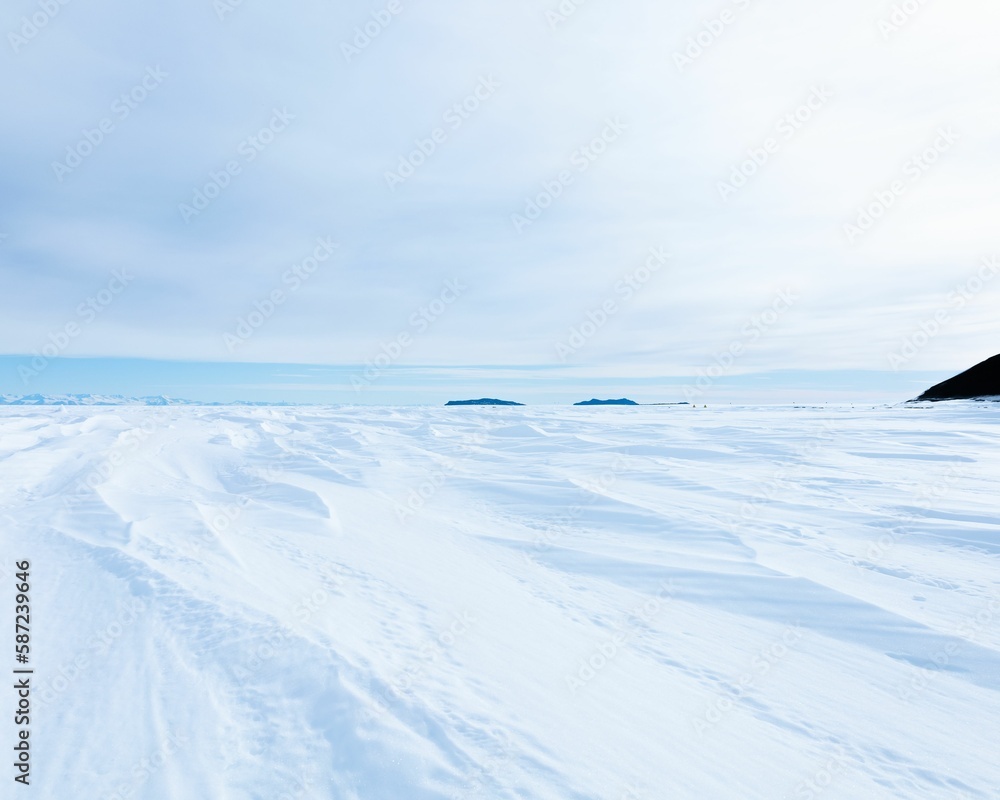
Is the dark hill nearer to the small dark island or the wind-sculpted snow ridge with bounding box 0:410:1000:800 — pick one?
the small dark island

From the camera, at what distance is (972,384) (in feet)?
140

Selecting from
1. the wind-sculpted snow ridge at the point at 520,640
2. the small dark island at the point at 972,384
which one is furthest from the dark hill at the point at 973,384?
the wind-sculpted snow ridge at the point at 520,640

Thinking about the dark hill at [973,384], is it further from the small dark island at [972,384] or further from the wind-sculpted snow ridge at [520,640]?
the wind-sculpted snow ridge at [520,640]

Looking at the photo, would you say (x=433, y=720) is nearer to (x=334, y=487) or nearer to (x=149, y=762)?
(x=149, y=762)

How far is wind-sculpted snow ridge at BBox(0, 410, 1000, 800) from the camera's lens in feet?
8.45

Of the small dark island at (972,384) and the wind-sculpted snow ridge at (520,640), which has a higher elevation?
the wind-sculpted snow ridge at (520,640)

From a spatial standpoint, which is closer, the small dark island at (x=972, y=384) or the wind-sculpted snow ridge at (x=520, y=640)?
the wind-sculpted snow ridge at (x=520, y=640)

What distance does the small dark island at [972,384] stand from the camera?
1576 inches

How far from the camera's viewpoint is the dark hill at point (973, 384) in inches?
1575

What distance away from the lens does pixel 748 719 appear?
10.0 ft

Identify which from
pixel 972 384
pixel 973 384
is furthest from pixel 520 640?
pixel 972 384

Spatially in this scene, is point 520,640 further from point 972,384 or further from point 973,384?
point 972,384

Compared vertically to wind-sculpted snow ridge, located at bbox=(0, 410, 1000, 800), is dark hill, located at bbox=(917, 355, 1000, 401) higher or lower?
lower

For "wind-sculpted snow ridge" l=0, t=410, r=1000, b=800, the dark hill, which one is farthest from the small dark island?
"wind-sculpted snow ridge" l=0, t=410, r=1000, b=800
